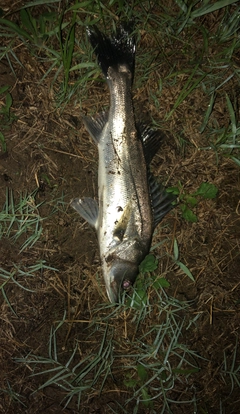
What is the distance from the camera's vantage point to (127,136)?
2.70 m

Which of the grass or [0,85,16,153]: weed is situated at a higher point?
[0,85,16,153]: weed

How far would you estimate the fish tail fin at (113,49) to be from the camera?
279 cm

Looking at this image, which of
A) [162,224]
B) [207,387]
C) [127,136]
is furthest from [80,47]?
[207,387]

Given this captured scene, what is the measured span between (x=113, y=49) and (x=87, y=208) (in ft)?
4.67

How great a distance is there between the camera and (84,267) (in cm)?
303

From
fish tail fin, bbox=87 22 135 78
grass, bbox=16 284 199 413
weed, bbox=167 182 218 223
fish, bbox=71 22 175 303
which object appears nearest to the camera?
fish, bbox=71 22 175 303

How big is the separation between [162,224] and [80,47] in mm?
1829

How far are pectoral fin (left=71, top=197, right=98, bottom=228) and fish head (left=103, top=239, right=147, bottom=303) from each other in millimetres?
339

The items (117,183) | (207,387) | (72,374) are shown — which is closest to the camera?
(117,183)

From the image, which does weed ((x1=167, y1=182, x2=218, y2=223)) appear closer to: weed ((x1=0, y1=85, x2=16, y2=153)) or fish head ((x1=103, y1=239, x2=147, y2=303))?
fish head ((x1=103, y1=239, x2=147, y2=303))

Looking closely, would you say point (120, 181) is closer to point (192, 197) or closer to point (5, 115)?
point (192, 197)

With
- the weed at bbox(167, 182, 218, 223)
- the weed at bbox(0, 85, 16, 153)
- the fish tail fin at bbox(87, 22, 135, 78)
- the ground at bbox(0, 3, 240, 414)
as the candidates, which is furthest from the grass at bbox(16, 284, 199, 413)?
the fish tail fin at bbox(87, 22, 135, 78)

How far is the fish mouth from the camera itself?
8.87 feet

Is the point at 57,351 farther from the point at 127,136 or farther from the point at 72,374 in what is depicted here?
the point at 127,136
